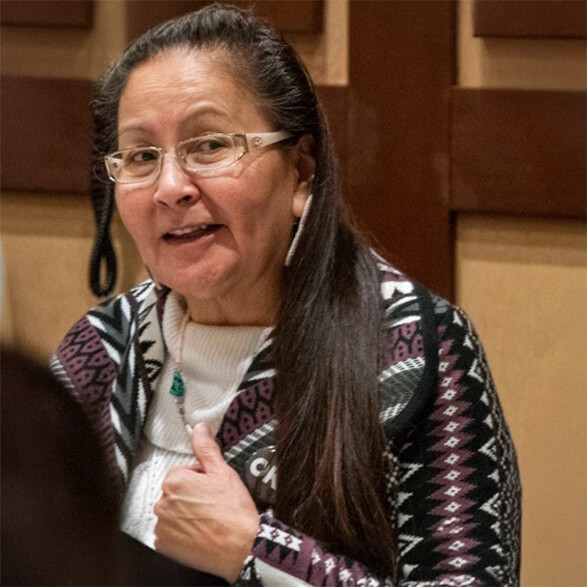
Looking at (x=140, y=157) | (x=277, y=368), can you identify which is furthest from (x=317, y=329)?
(x=140, y=157)

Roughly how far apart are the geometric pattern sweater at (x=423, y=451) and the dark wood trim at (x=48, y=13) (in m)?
0.50

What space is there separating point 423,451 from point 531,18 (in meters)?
0.70

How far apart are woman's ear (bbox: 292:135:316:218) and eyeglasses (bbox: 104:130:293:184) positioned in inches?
2.5

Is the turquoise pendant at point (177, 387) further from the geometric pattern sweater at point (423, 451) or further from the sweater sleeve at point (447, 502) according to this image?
the sweater sleeve at point (447, 502)

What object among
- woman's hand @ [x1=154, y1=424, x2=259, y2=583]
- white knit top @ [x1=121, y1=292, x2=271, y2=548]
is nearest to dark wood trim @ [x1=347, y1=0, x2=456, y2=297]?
white knit top @ [x1=121, y1=292, x2=271, y2=548]

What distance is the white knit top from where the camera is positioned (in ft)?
4.09

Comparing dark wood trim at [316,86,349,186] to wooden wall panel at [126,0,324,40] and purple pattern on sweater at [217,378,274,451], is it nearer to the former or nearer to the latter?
wooden wall panel at [126,0,324,40]

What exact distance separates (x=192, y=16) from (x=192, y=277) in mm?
295

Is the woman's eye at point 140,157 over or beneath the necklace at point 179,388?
over

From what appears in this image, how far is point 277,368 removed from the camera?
123 centimetres

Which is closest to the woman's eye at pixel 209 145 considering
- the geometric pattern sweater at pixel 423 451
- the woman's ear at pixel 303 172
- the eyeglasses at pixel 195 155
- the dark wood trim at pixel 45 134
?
the eyeglasses at pixel 195 155

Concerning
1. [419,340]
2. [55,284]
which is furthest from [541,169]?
[55,284]

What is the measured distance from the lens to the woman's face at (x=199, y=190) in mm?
1168

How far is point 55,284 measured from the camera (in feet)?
4.58
